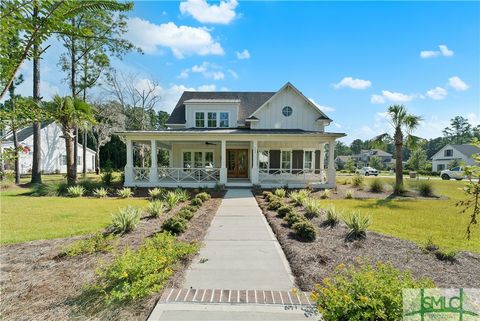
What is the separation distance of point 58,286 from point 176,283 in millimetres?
1840

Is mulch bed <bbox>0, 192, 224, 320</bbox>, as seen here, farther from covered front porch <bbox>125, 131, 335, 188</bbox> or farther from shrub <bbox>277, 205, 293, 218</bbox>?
covered front porch <bbox>125, 131, 335, 188</bbox>

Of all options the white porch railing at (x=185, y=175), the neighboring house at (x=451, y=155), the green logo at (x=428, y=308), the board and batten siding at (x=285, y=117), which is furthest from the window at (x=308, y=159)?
the neighboring house at (x=451, y=155)

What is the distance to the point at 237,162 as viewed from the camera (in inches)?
851

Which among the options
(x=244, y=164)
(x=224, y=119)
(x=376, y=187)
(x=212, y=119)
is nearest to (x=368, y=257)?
(x=376, y=187)

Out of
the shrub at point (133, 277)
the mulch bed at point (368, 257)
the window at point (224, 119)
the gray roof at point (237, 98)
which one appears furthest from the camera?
the gray roof at point (237, 98)

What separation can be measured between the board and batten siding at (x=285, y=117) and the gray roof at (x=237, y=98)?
8.43ft

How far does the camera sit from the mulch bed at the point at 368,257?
4.43 m

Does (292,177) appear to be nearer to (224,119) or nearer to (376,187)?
(376,187)

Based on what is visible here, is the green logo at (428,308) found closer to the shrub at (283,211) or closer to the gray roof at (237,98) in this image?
the shrub at (283,211)

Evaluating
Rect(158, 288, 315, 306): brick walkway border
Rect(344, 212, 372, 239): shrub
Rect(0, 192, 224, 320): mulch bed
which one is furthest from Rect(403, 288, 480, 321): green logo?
Rect(344, 212, 372, 239): shrub

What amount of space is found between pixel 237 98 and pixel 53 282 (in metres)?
21.7

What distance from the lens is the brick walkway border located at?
11.7ft

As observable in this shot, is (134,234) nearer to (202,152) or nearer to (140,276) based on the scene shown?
(140,276)

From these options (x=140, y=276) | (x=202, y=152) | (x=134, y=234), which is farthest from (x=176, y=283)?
(x=202, y=152)
